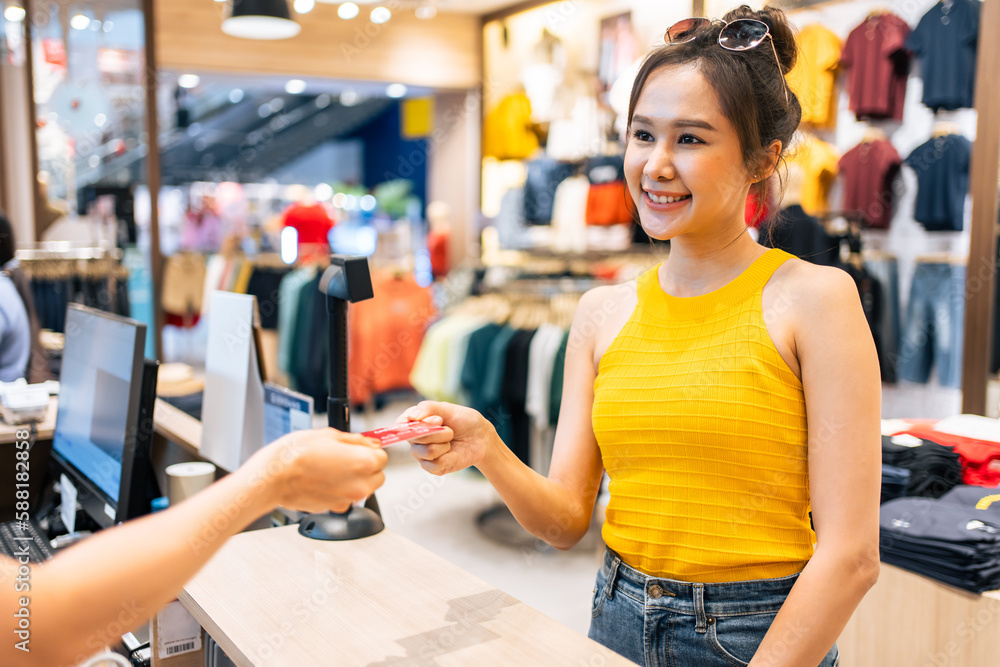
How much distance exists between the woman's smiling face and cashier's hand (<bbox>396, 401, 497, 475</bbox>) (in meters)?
0.42

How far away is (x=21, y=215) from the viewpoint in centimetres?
593

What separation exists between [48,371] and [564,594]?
101 inches

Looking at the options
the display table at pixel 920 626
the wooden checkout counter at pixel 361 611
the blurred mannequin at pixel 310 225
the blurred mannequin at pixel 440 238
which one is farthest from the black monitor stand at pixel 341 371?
the blurred mannequin at pixel 440 238

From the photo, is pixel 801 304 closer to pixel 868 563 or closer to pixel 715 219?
pixel 715 219

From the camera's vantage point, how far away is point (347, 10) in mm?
7031

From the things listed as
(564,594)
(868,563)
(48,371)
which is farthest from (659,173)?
(48,371)

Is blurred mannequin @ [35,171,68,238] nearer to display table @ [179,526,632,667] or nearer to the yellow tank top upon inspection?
display table @ [179,526,632,667]

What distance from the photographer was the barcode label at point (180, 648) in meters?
1.40

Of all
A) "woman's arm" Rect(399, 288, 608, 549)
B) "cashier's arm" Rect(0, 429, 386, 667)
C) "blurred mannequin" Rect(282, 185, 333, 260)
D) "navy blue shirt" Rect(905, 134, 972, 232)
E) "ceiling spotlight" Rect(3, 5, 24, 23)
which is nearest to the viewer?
"cashier's arm" Rect(0, 429, 386, 667)

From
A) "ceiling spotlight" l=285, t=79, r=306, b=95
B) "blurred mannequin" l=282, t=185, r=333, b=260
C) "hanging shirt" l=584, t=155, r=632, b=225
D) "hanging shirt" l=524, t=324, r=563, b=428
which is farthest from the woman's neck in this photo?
"ceiling spotlight" l=285, t=79, r=306, b=95

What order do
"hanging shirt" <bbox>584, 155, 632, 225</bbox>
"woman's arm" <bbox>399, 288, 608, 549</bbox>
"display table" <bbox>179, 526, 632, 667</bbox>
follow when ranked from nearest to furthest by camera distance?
"display table" <bbox>179, 526, 632, 667</bbox> → "woman's arm" <bbox>399, 288, 608, 549</bbox> → "hanging shirt" <bbox>584, 155, 632, 225</bbox>

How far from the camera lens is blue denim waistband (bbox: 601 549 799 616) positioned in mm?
1174

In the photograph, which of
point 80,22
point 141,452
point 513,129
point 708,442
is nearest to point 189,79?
point 80,22

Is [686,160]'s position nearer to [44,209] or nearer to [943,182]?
[943,182]
